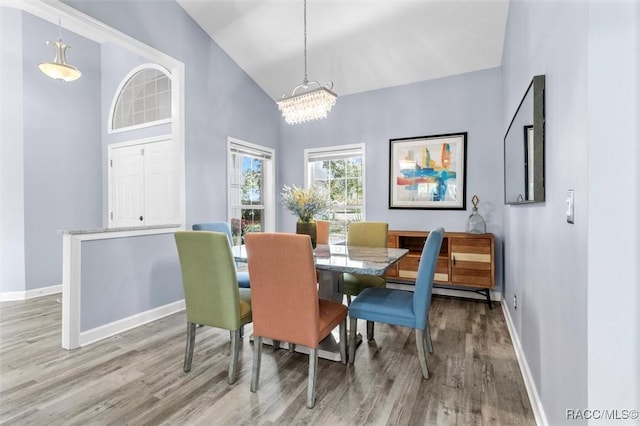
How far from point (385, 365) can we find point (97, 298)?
96.9 inches

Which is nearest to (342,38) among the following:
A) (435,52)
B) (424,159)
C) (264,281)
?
(435,52)

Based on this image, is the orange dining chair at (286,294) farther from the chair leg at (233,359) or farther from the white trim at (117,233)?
the white trim at (117,233)

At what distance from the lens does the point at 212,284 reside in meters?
1.96

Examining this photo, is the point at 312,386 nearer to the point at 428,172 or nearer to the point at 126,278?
the point at 126,278

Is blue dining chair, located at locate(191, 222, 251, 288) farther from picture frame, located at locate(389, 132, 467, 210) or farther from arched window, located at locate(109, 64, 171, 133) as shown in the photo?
picture frame, located at locate(389, 132, 467, 210)

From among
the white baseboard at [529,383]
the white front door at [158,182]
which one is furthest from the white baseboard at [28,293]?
the white baseboard at [529,383]

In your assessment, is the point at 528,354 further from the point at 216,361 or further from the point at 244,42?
the point at 244,42

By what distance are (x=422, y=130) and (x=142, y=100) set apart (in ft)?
12.4

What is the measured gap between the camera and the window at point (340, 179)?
453cm

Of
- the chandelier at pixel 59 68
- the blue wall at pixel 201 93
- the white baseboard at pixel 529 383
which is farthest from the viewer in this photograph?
the chandelier at pixel 59 68

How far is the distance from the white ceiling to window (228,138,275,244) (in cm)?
113

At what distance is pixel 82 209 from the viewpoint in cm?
456

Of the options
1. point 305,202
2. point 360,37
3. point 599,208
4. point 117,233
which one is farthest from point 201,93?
point 599,208

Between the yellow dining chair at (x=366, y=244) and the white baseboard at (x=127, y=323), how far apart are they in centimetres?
191
